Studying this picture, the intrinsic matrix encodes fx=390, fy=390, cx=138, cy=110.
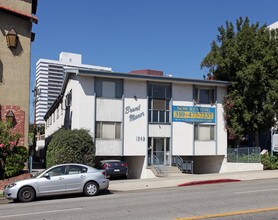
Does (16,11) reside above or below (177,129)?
above

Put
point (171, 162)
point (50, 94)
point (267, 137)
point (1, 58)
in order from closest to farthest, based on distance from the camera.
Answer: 1. point (1, 58)
2. point (171, 162)
3. point (267, 137)
4. point (50, 94)

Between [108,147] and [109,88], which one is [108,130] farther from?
[109,88]

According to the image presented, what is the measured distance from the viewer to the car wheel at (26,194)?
15.0 metres

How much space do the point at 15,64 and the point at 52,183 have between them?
10.6 meters

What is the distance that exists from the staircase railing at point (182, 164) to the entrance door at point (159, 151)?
1.80 feet

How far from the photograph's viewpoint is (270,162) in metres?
28.8

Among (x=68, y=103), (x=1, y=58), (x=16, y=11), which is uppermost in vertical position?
(x=16, y=11)

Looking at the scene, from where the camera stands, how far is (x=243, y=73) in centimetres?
3028

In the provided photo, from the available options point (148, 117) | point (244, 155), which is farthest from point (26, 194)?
point (244, 155)

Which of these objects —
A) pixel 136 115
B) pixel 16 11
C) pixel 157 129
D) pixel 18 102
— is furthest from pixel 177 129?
pixel 16 11

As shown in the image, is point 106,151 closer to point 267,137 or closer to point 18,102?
A: point 18,102

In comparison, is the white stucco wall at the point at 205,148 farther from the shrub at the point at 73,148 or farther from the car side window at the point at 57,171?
the car side window at the point at 57,171

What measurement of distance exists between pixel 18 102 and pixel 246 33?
18.4 m

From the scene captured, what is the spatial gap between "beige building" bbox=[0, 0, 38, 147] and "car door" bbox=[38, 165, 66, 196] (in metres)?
8.30
